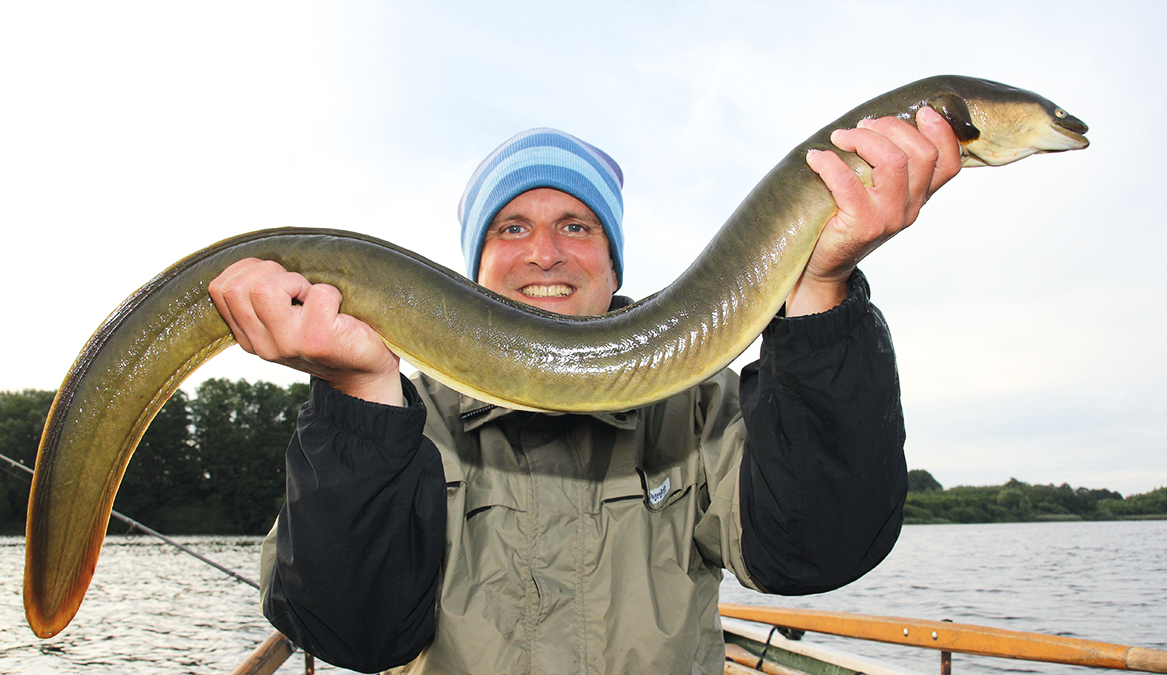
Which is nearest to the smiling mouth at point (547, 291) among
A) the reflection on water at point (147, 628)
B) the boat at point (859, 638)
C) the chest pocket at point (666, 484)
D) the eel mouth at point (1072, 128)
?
the chest pocket at point (666, 484)

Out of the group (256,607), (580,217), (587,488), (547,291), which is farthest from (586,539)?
(256,607)

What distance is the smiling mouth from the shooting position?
278 cm

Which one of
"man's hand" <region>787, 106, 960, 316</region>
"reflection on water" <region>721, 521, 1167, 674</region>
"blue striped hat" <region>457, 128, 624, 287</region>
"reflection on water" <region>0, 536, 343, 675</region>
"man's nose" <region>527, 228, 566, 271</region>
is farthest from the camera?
"reflection on water" <region>721, 521, 1167, 674</region>

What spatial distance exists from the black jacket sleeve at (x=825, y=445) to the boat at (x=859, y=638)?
7.11ft

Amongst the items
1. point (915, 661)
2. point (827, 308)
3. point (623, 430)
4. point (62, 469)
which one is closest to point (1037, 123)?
point (827, 308)

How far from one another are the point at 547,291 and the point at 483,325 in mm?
1030

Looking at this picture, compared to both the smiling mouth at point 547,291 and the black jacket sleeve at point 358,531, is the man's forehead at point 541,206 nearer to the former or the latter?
the smiling mouth at point 547,291

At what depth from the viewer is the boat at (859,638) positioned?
11.1ft

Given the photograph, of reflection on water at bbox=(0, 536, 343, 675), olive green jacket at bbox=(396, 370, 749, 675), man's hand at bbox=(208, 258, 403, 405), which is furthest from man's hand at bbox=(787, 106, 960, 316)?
reflection on water at bbox=(0, 536, 343, 675)

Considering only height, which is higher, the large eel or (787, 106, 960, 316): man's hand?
(787, 106, 960, 316): man's hand

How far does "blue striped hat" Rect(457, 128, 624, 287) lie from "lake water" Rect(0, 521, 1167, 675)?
8.92m

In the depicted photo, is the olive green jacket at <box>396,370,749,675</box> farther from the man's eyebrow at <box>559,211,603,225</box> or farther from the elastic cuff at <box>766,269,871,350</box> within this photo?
the man's eyebrow at <box>559,211,603,225</box>

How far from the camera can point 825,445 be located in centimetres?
187

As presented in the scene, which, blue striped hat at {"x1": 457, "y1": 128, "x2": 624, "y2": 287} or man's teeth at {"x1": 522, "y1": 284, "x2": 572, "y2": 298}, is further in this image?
blue striped hat at {"x1": 457, "y1": 128, "x2": 624, "y2": 287}
